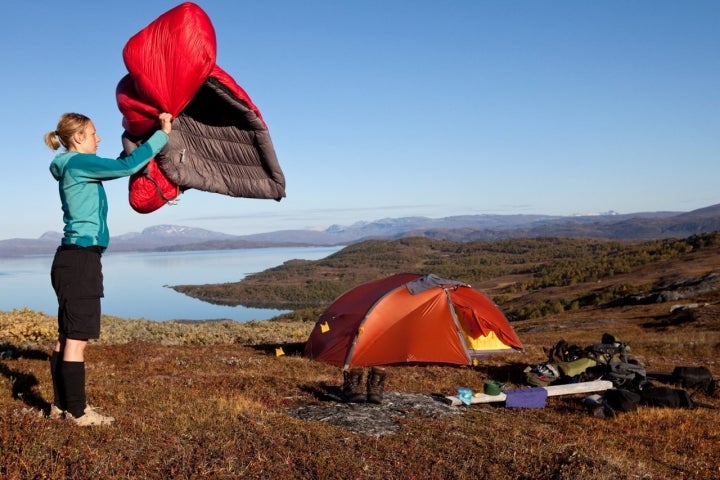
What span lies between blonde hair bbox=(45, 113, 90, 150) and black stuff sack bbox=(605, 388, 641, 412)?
10.2 m

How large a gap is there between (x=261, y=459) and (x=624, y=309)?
36.3m

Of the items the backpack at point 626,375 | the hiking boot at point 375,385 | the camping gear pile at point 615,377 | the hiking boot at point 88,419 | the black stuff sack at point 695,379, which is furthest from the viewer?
the black stuff sack at point 695,379

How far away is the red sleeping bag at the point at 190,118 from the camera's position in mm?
6434

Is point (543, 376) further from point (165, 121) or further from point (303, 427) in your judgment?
point (165, 121)

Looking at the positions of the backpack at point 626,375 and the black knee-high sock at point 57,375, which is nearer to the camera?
the black knee-high sock at point 57,375

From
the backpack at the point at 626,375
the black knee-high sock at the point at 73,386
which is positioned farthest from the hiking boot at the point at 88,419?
the backpack at the point at 626,375

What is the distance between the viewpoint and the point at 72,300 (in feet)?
20.1

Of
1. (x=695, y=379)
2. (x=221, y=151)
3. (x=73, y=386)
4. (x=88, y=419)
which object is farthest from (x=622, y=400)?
(x=73, y=386)

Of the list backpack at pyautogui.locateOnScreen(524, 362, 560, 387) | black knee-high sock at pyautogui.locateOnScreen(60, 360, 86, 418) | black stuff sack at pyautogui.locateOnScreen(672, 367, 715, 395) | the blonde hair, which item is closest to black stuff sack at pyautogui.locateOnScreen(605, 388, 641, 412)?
backpack at pyautogui.locateOnScreen(524, 362, 560, 387)

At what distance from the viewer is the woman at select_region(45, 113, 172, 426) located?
6078 millimetres

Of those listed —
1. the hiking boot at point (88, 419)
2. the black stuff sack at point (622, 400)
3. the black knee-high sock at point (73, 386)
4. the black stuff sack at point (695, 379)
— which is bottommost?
the black stuff sack at point (695, 379)

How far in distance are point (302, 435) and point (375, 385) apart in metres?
2.41

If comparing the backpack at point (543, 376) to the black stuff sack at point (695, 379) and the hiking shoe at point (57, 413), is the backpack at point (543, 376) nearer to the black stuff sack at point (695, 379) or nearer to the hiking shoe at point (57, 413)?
the black stuff sack at point (695, 379)

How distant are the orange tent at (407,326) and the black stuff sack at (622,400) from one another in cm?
545
